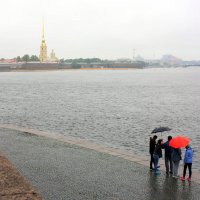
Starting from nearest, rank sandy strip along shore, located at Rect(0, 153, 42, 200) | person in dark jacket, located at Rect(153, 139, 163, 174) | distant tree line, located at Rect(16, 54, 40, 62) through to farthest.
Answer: sandy strip along shore, located at Rect(0, 153, 42, 200) → person in dark jacket, located at Rect(153, 139, 163, 174) → distant tree line, located at Rect(16, 54, 40, 62)

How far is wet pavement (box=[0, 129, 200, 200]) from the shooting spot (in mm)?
8227

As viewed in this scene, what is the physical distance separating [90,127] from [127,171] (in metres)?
11.0

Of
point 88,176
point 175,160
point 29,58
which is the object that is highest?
point 29,58

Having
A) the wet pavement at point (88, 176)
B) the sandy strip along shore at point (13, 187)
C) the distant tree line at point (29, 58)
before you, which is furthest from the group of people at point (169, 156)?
the distant tree line at point (29, 58)

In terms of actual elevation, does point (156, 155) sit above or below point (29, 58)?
below

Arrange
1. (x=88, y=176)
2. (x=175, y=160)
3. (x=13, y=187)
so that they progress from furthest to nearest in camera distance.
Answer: (x=175, y=160) < (x=88, y=176) < (x=13, y=187)

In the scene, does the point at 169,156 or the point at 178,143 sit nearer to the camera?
the point at 178,143

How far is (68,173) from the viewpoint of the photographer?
9648 mm

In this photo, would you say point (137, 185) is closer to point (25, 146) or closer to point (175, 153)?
point (175, 153)

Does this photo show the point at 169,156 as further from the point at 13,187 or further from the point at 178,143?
the point at 13,187

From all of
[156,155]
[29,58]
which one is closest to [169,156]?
[156,155]

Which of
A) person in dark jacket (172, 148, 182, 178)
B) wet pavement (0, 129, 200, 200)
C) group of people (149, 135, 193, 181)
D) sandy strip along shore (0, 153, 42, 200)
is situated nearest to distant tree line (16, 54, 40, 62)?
wet pavement (0, 129, 200, 200)

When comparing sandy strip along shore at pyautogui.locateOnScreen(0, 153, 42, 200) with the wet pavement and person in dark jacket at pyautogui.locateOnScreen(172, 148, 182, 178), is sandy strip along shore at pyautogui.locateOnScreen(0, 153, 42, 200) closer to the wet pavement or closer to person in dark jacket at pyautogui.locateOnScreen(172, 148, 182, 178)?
the wet pavement

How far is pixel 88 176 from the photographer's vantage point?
948 cm
